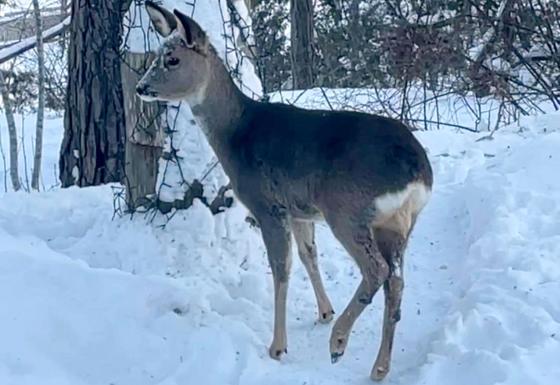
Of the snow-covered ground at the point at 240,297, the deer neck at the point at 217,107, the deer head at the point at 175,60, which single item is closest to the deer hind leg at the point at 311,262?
the snow-covered ground at the point at 240,297

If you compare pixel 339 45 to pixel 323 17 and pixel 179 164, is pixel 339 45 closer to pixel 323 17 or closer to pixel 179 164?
pixel 323 17

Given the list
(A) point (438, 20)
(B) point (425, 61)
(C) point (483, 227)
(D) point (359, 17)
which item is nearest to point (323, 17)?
(D) point (359, 17)

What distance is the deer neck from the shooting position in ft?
15.5

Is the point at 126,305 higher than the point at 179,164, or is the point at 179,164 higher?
the point at 179,164

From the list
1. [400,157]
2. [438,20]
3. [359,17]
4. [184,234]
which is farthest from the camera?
[359,17]

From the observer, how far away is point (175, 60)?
4.61 metres

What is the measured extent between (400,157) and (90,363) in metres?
1.67

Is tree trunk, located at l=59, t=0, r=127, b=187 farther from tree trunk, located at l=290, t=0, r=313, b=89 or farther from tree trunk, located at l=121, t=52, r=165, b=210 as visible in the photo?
tree trunk, located at l=290, t=0, r=313, b=89

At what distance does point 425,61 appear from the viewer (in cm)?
1080

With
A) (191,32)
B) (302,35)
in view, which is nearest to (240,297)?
(191,32)

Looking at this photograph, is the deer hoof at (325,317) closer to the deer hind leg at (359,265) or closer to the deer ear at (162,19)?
the deer hind leg at (359,265)

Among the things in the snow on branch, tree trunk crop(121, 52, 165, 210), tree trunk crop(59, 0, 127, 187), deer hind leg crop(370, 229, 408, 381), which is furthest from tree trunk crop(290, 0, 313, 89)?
deer hind leg crop(370, 229, 408, 381)

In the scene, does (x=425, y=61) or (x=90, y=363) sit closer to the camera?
(x=90, y=363)

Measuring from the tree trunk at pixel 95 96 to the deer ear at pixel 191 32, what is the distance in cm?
170
